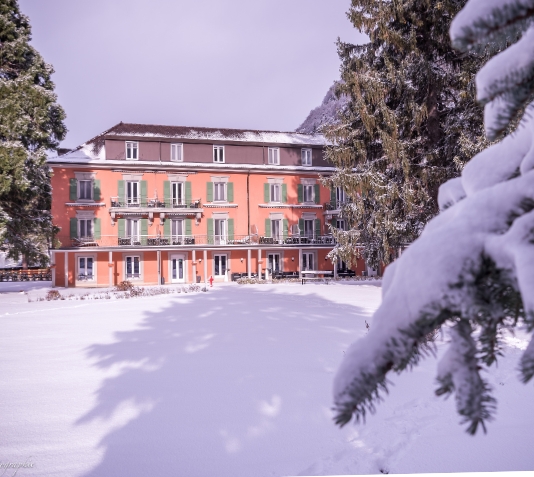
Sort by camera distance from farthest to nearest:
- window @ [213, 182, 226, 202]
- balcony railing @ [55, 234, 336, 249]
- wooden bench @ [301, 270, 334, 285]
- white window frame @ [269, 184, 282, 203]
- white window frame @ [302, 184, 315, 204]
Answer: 1. white window frame @ [302, 184, 315, 204]
2. white window frame @ [269, 184, 282, 203]
3. window @ [213, 182, 226, 202]
4. balcony railing @ [55, 234, 336, 249]
5. wooden bench @ [301, 270, 334, 285]

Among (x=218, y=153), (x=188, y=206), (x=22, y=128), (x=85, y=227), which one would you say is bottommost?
(x=85, y=227)

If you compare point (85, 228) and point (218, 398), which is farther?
point (85, 228)

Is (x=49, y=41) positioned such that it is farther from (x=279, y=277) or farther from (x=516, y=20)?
(x=279, y=277)

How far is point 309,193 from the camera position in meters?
20.8

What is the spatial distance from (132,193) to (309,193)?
9376 millimetres

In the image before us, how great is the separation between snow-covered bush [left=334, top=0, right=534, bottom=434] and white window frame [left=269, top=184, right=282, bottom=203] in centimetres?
1975

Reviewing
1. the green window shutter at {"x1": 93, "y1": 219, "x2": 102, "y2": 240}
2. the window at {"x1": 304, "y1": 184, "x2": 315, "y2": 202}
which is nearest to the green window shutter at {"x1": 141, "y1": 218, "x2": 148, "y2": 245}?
the green window shutter at {"x1": 93, "y1": 219, "x2": 102, "y2": 240}

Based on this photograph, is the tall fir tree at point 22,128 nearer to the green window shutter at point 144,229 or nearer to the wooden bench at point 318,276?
the green window shutter at point 144,229

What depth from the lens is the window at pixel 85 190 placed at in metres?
18.4

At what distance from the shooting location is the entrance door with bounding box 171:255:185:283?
19453mm

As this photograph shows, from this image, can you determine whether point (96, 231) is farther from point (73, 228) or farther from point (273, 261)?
point (273, 261)

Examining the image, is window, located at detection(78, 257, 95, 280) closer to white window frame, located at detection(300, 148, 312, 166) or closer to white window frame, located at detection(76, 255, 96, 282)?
white window frame, located at detection(76, 255, 96, 282)

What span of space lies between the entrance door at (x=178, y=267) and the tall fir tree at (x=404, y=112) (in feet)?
39.6

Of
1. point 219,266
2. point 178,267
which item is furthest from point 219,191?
point 178,267
